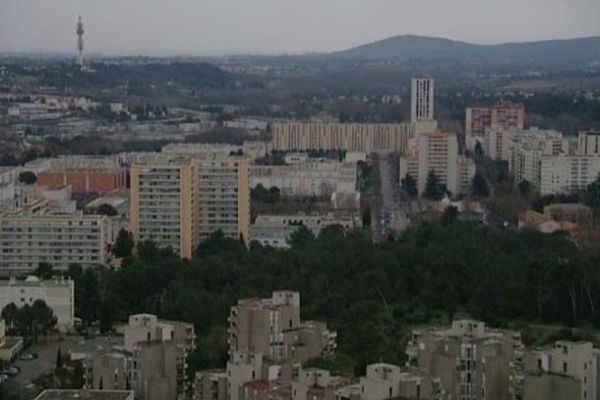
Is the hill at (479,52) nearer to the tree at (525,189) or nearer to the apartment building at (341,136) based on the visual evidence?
the apartment building at (341,136)

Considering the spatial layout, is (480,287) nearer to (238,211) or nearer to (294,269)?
(294,269)

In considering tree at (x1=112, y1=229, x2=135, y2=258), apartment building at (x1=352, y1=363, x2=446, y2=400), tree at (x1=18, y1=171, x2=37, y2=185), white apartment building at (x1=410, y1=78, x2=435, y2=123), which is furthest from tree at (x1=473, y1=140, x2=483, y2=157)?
apartment building at (x1=352, y1=363, x2=446, y2=400)

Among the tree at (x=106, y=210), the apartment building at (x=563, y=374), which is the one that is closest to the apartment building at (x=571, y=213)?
the tree at (x=106, y=210)

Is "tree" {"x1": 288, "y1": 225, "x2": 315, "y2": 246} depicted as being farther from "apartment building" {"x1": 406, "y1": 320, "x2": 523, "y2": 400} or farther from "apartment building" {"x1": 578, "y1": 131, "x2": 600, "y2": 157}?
"apartment building" {"x1": 578, "y1": 131, "x2": 600, "y2": 157}

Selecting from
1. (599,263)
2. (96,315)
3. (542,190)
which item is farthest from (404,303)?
(542,190)

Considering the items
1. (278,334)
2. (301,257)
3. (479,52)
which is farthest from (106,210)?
(479,52)

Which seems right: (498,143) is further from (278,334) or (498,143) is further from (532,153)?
(278,334)
